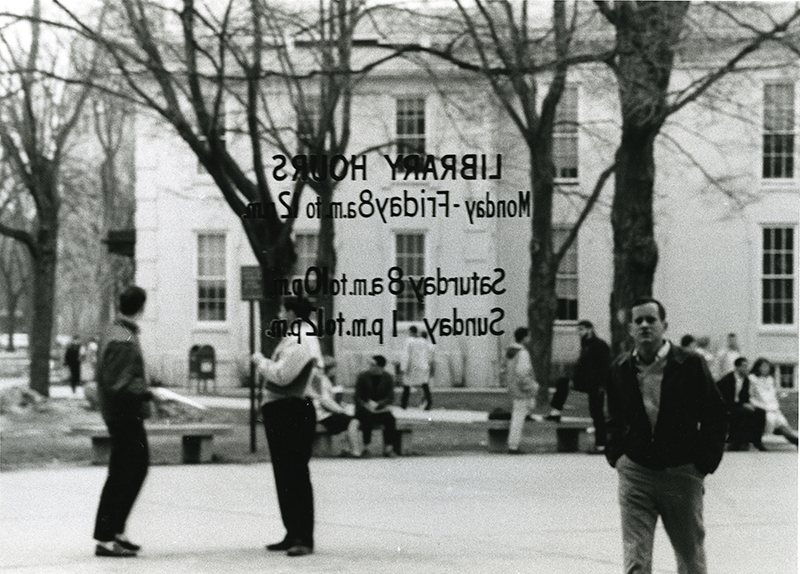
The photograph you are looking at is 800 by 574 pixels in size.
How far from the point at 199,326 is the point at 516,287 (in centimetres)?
276

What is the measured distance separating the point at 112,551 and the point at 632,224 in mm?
7569

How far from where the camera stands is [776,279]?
40.2 feet

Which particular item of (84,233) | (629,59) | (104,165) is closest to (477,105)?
(629,59)

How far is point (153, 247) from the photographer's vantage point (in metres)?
13.2

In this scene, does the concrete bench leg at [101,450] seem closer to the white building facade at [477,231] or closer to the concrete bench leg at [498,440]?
the white building facade at [477,231]

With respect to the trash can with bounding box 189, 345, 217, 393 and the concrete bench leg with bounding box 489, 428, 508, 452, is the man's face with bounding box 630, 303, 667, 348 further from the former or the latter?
the concrete bench leg with bounding box 489, 428, 508, 452

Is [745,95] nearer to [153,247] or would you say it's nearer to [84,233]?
[153,247]

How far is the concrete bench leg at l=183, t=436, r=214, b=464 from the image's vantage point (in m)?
16.1

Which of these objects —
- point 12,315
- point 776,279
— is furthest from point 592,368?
point 12,315

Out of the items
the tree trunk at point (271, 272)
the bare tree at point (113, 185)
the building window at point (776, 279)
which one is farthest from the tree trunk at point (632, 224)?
the bare tree at point (113, 185)

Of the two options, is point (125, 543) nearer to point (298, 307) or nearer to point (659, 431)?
point (298, 307)

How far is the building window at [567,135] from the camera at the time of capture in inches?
611

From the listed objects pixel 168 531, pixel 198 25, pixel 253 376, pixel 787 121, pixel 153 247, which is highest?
pixel 198 25

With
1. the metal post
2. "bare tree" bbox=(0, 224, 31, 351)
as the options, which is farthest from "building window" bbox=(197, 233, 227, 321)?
"bare tree" bbox=(0, 224, 31, 351)
